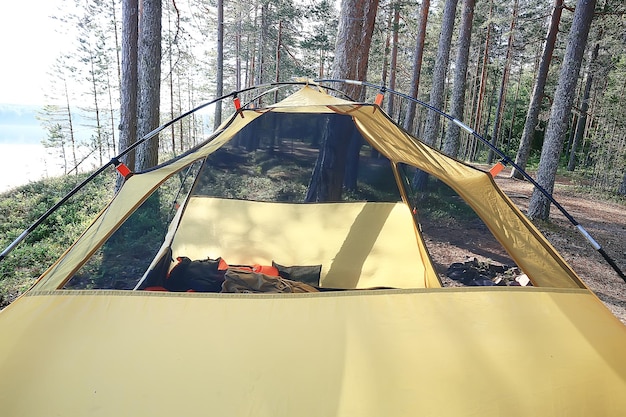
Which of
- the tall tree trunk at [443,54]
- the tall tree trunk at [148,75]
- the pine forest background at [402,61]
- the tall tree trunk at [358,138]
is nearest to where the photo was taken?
the tall tree trunk at [358,138]

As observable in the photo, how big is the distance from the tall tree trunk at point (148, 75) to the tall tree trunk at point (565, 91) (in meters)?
5.93

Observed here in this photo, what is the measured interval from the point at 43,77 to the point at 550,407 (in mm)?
24580

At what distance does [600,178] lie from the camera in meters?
11.3

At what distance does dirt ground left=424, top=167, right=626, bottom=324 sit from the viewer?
3744 mm

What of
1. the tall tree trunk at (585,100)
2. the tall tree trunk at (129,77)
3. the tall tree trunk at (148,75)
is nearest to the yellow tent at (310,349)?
the tall tree trunk at (148,75)

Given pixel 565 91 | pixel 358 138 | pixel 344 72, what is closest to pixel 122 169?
pixel 358 138

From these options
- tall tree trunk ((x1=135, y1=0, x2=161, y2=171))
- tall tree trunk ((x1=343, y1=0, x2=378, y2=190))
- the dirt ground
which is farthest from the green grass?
the dirt ground

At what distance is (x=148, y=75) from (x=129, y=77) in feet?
1.42

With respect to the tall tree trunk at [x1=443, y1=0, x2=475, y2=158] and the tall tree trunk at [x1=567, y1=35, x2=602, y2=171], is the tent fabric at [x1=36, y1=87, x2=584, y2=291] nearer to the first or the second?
the tall tree trunk at [x1=443, y1=0, x2=475, y2=158]

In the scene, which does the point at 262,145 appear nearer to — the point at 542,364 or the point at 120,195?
the point at 120,195

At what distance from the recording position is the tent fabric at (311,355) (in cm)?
136

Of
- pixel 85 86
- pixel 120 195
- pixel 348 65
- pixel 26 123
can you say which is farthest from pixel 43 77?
pixel 26 123

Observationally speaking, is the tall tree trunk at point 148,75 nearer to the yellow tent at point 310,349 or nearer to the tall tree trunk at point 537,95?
the yellow tent at point 310,349

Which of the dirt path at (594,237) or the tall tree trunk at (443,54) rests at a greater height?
the tall tree trunk at (443,54)
